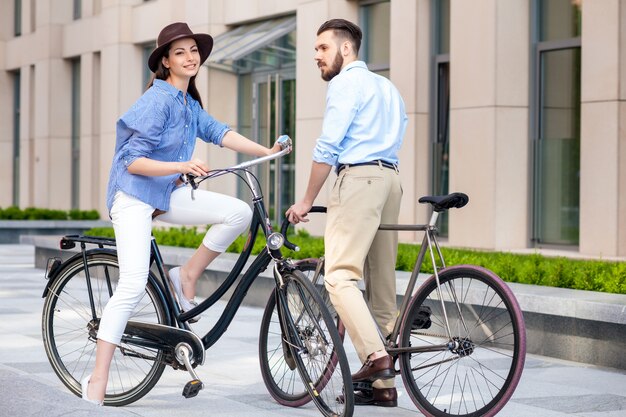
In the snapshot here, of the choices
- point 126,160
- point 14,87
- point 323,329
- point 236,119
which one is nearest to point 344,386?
point 323,329

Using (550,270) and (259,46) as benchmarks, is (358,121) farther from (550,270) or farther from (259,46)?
(259,46)

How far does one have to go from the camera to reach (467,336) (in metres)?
5.43

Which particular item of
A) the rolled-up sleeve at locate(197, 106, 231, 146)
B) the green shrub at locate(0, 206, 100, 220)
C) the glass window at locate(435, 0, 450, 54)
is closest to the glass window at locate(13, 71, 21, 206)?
the green shrub at locate(0, 206, 100, 220)

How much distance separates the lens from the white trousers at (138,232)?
562 cm

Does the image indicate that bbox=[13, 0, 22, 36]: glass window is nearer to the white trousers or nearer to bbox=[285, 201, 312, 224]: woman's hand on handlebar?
the white trousers

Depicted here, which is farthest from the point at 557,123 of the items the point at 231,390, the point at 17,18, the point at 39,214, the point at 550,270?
the point at 17,18

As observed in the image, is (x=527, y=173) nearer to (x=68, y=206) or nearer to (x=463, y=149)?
(x=463, y=149)

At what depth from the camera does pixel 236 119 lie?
77.6 ft

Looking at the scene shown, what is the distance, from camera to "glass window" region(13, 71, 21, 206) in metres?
34.5

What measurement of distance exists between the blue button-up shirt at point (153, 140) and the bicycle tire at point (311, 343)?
0.77 metres

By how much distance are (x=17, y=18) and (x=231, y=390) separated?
30385mm

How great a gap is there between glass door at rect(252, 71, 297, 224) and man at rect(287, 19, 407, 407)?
621 inches

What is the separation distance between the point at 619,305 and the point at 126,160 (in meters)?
3.27

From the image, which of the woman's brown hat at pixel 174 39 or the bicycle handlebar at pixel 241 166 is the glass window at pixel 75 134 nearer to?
the woman's brown hat at pixel 174 39
